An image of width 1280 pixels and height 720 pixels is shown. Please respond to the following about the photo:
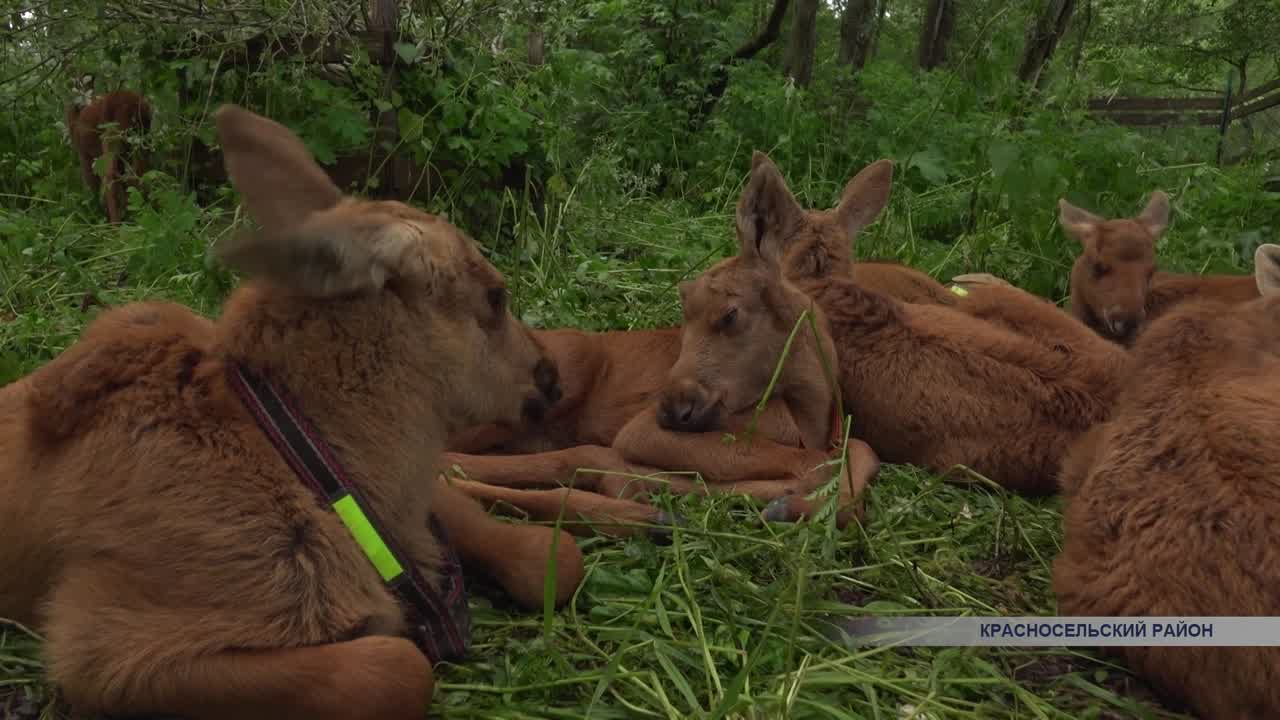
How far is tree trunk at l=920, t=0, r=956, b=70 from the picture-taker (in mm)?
14555

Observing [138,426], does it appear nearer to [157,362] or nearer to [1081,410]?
[157,362]

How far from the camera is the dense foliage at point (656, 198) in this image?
3.11 m

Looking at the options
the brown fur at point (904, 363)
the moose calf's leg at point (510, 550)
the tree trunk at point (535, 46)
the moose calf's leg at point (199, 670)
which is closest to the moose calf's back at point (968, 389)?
the brown fur at point (904, 363)

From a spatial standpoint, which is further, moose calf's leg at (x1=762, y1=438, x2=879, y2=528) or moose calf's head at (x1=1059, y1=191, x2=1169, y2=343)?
moose calf's head at (x1=1059, y1=191, x2=1169, y2=343)

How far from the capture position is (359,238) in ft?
8.87

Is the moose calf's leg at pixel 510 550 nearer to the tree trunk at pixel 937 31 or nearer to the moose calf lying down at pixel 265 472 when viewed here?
the moose calf lying down at pixel 265 472

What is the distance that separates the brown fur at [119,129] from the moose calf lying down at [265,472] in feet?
15.0

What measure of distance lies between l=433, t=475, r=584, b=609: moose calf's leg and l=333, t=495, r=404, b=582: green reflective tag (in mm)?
524

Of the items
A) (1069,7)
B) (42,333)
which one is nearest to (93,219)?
(42,333)

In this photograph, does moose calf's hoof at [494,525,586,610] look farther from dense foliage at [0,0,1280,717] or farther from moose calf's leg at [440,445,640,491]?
moose calf's leg at [440,445,640,491]

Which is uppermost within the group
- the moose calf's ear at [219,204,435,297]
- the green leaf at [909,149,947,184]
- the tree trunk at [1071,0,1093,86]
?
the tree trunk at [1071,0,1093,86]

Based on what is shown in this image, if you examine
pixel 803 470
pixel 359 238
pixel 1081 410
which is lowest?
pixel 803 470

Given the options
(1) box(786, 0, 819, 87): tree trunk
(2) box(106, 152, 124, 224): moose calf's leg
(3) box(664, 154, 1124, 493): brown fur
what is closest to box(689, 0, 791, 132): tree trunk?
(1) box(786, 0, 819, 87): tree trunk

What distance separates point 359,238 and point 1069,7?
1025 centimetres
